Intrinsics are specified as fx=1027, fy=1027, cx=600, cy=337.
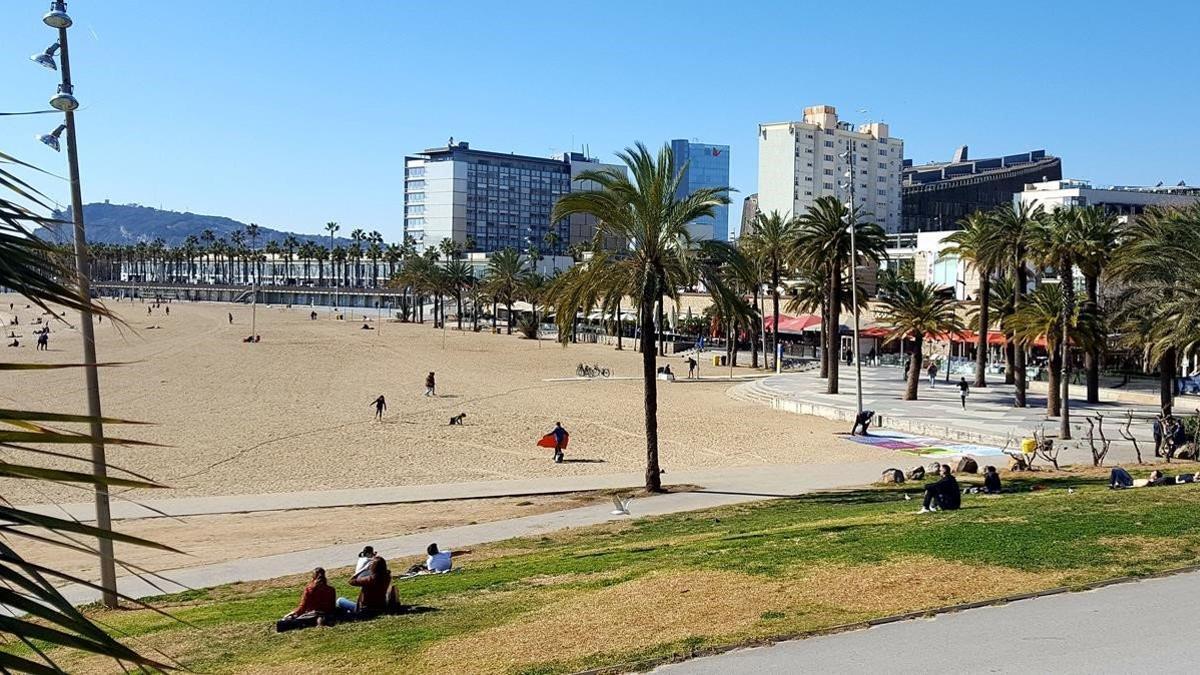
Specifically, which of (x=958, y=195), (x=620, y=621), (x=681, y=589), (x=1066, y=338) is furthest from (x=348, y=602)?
(x=958, y=195)

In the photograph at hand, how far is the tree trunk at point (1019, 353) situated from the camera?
37688 mm

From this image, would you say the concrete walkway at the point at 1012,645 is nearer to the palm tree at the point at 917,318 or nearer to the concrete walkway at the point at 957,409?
the concrete walkway at the point at 957,409

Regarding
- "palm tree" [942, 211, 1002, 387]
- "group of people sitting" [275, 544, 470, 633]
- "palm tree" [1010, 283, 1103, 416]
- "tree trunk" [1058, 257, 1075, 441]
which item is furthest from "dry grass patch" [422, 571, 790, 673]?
"palm tree" [942, 211, 1002, 387]

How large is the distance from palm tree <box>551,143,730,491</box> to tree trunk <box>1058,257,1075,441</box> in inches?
455

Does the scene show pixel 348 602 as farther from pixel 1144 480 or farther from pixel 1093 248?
pixel 1093 248

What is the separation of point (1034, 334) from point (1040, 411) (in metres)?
4.72

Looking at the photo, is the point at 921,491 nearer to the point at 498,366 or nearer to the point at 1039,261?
the point at 1039,261

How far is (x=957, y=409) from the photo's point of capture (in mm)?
37562

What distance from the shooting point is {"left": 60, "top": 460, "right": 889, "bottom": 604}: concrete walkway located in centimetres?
1507

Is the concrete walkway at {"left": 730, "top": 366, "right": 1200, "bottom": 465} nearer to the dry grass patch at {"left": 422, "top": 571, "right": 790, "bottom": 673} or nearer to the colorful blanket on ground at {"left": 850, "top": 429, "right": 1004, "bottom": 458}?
the colorful blanket on ground at {"left": 850, "top": 429, "right": 1004, "bottom": 458}

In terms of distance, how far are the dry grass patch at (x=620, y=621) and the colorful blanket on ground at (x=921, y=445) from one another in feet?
59.5

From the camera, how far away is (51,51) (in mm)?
12406

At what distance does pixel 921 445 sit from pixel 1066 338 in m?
5.64

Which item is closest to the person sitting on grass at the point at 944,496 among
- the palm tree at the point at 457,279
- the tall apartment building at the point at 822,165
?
the palm tree at the point at 457,279
